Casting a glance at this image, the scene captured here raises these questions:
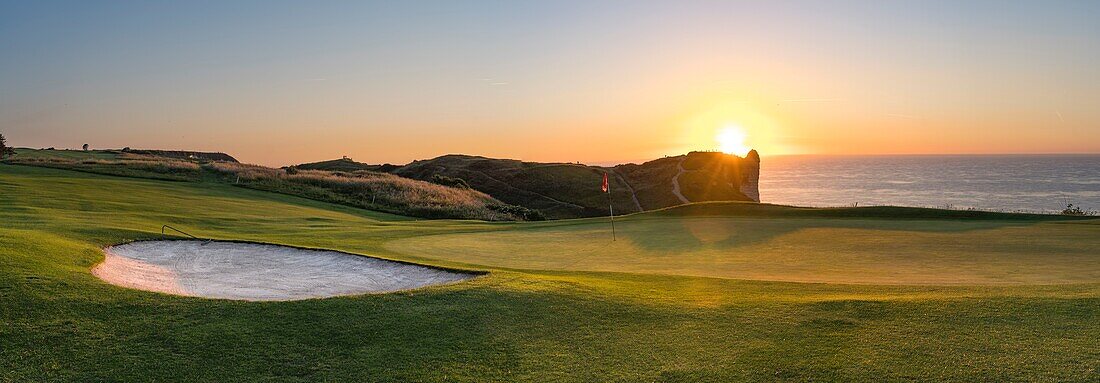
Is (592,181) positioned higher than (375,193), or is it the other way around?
(592,181)

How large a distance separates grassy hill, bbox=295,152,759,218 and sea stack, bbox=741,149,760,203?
1.04 feet

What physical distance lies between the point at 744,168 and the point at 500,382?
94.8m

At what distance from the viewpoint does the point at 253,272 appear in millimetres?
13711

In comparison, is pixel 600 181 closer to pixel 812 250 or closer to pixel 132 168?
pixel 132 168

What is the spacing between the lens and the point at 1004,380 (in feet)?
20.4

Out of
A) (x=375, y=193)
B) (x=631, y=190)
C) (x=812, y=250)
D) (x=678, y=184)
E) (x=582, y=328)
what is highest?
(x=678, y=184)

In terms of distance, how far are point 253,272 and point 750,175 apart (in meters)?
90.9

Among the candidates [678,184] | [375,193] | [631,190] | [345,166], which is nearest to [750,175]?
[678,184]

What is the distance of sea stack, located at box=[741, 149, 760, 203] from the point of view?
94.4 metres

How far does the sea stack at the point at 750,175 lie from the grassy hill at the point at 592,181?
1.04ft

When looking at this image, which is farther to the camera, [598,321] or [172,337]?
[598,321]

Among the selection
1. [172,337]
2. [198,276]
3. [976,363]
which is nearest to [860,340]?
[976,363]

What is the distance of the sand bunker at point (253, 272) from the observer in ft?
38.7

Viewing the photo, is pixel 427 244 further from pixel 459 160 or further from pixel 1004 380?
pixel 459 160
